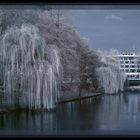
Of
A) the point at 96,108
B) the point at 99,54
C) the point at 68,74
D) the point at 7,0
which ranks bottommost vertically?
the point at 96,108

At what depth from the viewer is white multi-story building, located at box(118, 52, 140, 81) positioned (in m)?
1.99

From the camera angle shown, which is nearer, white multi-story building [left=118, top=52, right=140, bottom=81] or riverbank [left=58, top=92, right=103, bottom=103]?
white multi-story building [left=118, top=52, right=140, bottom=81]

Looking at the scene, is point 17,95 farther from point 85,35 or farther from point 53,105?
point 85,35

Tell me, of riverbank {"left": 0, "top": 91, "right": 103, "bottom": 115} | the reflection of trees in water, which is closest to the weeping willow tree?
riverbank {"left": 0, "top": 91, "right": 103, "bottom": 115}

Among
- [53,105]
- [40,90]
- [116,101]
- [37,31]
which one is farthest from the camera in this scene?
[40,90]

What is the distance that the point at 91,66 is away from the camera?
245 cm

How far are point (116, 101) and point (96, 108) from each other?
0.52ft

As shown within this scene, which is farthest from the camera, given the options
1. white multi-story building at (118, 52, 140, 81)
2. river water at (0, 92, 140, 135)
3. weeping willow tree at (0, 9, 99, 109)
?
weeping willow tree at (0, 9, 99, 109)

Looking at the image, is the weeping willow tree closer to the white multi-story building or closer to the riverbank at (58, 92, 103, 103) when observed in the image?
the riverbank at (58, 92, 103, 103)

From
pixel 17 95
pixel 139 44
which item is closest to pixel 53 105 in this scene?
pixel 17 95

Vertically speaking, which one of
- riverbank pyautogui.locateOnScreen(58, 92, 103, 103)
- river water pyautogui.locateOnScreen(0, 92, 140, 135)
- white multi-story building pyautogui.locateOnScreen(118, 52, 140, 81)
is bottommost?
river water pyautogui.locateOnScreen(0, 92, 140, 135)

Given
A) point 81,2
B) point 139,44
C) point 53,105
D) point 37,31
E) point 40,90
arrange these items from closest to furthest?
point 81,2 < point 139,44 < point 53,105 < point 37,31 < point 40,90

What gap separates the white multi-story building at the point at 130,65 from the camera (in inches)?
78.5

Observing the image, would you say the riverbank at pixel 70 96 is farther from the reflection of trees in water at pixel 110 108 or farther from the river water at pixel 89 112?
the reflection of trees in water at pixel 110 108
